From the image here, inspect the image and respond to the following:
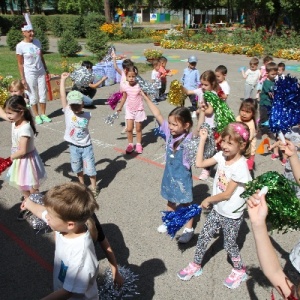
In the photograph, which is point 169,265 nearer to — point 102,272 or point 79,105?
point 102,272

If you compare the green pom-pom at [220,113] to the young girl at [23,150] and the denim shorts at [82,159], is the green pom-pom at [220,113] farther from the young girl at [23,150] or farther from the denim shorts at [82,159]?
the young girl at [23,150]

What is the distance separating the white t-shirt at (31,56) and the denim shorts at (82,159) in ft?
13.2

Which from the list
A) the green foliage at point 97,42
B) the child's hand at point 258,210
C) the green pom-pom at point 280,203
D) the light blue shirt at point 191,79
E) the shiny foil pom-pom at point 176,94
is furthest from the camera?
the green foliage at point 97,42

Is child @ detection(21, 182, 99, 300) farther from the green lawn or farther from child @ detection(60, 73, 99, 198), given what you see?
the green lawn

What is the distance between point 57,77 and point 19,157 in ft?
24.2

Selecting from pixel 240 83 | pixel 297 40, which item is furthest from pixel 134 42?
pixel 240 83

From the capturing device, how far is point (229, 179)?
355cm

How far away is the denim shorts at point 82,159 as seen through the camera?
208 inches

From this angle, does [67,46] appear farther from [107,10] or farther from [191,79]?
[191,79]

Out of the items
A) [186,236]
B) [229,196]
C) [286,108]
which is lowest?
[186,236]

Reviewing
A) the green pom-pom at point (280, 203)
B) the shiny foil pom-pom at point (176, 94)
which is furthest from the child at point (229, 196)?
the shiny foil pom-pom at point (176, 94)

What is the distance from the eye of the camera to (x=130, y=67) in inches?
255

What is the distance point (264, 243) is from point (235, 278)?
1956 mm

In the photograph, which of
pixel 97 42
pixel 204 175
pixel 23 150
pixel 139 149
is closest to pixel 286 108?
pixel 204 175
